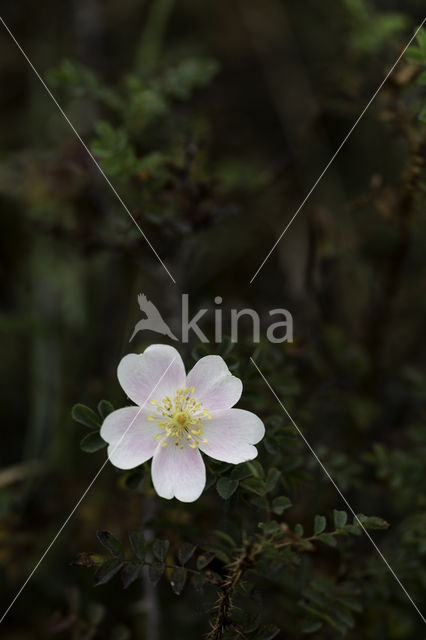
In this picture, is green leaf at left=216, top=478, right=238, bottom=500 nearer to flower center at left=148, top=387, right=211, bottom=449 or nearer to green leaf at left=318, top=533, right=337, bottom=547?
flower center at left=148, top=387, right=211, bottom=449

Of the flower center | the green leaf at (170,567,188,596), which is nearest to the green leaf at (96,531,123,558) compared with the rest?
the green leaf at (170,567,188,596)

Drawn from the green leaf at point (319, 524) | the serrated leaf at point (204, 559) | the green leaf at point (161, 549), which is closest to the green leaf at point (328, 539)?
the green leaf at point (319, 524)

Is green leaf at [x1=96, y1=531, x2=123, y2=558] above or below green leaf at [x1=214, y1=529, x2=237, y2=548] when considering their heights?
below

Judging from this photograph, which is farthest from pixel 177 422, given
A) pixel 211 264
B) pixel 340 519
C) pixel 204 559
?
pixel 211 264

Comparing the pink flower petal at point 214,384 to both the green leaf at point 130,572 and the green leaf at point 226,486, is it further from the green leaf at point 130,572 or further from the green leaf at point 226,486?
the green leaf at point 130,572

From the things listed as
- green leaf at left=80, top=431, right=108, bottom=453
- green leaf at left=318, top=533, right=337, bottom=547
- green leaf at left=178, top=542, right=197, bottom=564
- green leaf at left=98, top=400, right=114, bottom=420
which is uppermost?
green leaf at left=98, top=400, right=114, bottom=420

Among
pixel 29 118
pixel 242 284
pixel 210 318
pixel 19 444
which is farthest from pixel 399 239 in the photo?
pixel 29 118

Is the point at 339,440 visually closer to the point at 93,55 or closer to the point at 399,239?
the point at 399,239
